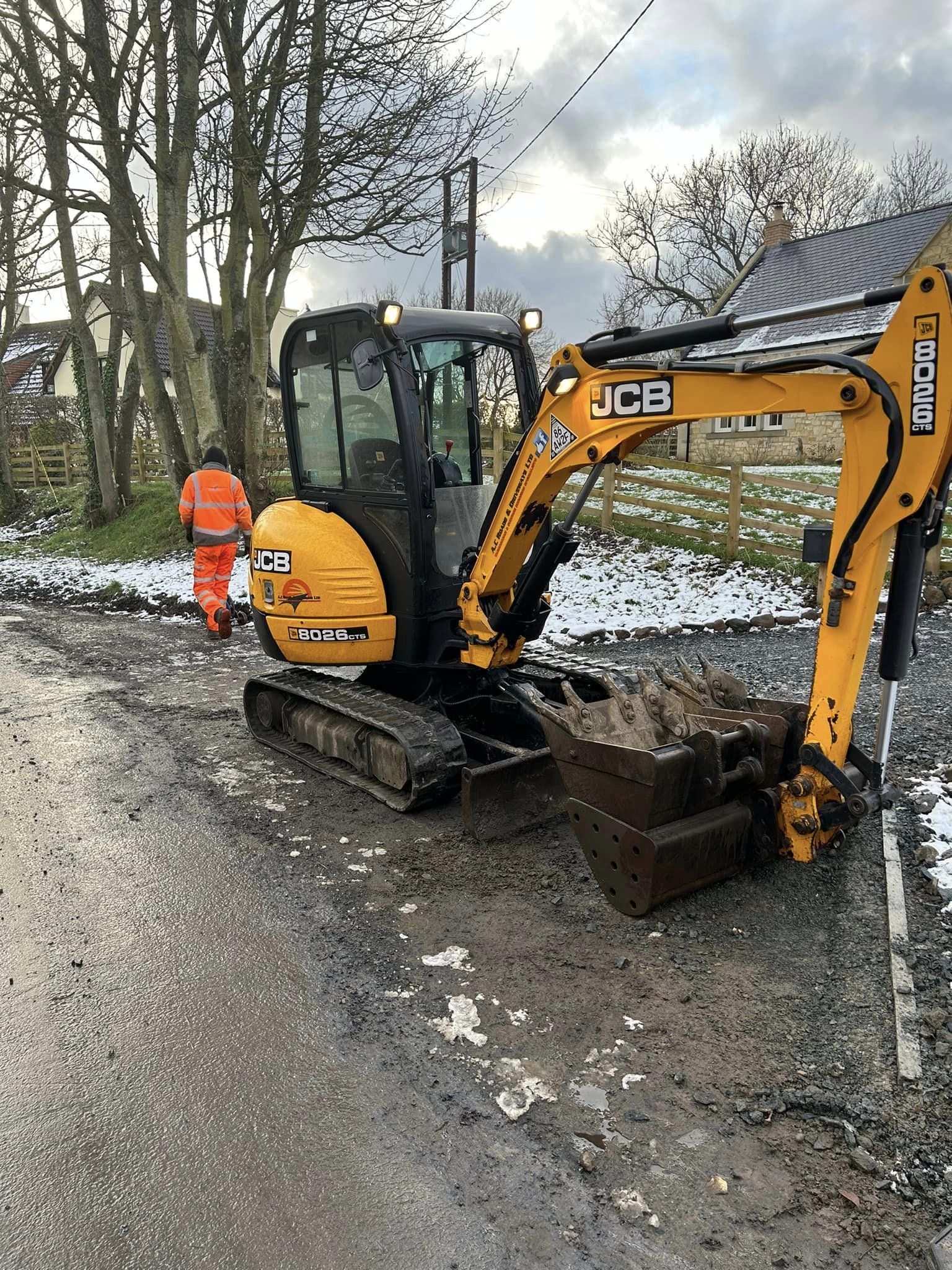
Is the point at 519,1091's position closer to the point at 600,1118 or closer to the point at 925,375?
the point at 600,1118

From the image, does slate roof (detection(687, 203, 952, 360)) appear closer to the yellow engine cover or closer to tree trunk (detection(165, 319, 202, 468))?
tree trunk (detection(165, 319, 202, 468))

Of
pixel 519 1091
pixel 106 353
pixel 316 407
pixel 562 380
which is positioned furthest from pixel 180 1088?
pixel 106 353

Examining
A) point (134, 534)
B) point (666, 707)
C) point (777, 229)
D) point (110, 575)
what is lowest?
point (110, 575)

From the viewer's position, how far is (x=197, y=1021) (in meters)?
3.33

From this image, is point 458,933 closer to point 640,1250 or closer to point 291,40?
point 640,1250

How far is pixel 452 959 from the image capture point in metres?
3.70

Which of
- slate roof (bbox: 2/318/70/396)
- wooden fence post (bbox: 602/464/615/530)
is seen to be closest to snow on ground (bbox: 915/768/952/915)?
wooden fence post (bbox: 602/464/615/530)

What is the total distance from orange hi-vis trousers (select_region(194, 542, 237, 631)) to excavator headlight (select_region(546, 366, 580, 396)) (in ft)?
18.3

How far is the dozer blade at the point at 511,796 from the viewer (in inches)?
186

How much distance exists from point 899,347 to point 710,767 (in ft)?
5.86

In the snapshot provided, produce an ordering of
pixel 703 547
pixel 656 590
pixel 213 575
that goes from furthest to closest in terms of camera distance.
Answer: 1. pixel 703 547
2. pixel 656 590
3. pixel 213 575

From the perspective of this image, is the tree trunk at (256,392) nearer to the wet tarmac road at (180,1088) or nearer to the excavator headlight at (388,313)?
the excavator headlight at (388,313)

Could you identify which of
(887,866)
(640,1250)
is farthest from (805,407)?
A: (640,1250)

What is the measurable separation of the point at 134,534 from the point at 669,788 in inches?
608
